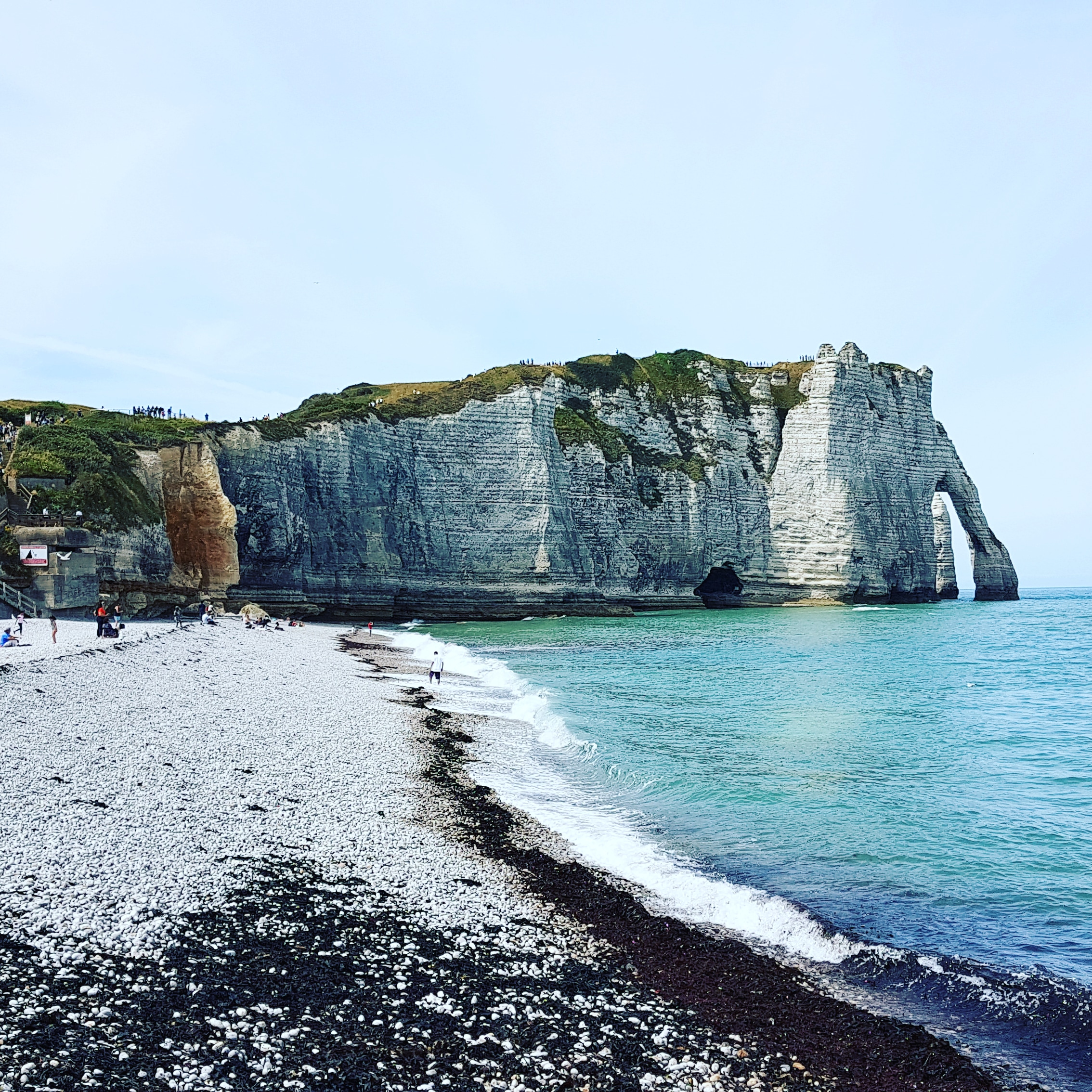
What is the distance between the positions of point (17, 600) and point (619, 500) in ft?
171

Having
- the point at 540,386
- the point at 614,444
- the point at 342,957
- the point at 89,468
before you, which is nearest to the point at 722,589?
the point at 614,444

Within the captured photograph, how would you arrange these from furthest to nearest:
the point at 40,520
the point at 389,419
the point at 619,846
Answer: the point at 389,419
the point at 40,520
the point at 619,846

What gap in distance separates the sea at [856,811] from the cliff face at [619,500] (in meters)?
31.9

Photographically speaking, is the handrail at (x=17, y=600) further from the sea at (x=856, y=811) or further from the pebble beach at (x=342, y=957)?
the pebble beach at (x=342, y=957)

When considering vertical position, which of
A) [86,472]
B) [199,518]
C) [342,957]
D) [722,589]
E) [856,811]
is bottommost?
[856,811]

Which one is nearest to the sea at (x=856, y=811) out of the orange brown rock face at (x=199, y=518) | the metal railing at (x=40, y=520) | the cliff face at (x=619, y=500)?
the metal railing at (x=40, y=520)

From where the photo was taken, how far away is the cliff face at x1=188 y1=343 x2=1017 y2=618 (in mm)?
63812

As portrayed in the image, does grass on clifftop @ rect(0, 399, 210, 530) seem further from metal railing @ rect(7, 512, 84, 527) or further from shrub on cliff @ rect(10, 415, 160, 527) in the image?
metal railing @ rect(7, 512, 84, 527)

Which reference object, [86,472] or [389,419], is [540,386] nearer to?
[389,419]

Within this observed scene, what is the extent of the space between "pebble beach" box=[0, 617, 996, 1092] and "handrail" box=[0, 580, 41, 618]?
22.0 meters

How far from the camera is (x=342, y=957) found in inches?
299

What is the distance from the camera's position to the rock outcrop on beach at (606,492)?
6362 centimetres

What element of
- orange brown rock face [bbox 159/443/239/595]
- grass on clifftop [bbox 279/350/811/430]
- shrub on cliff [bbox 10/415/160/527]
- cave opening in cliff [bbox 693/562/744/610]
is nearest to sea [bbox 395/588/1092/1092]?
shrub on cliff [bbox 10/415/160/527]

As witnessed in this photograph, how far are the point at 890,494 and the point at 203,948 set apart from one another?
8310cm
